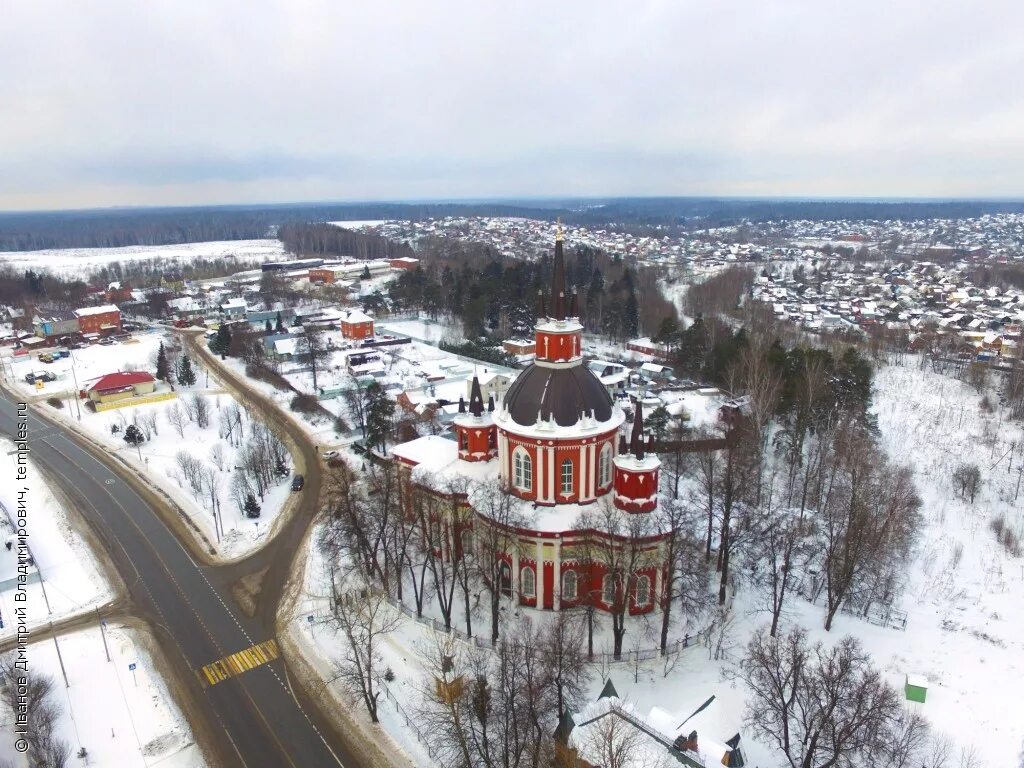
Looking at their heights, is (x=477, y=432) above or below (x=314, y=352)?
above

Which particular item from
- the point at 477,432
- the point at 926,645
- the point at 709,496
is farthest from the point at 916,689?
the point at 477,432

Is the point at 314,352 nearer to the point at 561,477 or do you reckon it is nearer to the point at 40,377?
the point at 40,377

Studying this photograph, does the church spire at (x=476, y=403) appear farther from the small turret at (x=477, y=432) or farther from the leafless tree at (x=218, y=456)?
the leafless tree at (x=218, y=456)

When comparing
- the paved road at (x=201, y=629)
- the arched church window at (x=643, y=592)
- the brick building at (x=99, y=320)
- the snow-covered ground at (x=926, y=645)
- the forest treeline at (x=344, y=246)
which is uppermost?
the forest treeline at (x=344, y=246)

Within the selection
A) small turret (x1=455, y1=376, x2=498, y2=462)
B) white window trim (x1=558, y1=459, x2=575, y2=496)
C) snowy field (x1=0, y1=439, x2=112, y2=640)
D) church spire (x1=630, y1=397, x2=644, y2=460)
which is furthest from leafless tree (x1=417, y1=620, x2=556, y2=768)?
snowy field (x1=0, y1=439, x2=112, y2=640)

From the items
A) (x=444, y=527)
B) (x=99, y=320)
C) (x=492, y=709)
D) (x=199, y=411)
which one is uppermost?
(x=99, y=320)

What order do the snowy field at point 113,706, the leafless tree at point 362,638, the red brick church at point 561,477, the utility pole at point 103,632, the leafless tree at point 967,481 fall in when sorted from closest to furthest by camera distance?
1. the snowy field at point 113,706
2. the leafless tree at point 362,638
3. the utility pole at point 103,632
4. the red brick church at point 561,477
5. the leafless tree at point 967,481

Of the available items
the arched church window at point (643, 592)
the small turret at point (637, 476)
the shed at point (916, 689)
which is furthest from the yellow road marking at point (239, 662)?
the shed at point (916, 689)
